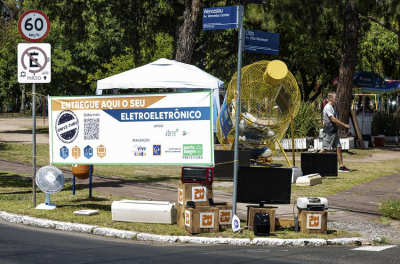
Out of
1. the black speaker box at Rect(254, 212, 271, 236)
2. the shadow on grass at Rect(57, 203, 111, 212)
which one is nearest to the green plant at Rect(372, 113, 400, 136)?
the shadow on grass at Rect(57, 203, 111, 212)

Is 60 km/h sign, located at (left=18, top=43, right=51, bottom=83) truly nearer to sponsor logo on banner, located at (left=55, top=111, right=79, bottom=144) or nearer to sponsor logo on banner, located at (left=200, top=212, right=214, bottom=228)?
sponsor logo on banner, located at (left=55, top=111, right=79, bottom=144)

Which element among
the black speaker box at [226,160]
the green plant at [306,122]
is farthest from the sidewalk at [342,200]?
the green plant at [306,122]

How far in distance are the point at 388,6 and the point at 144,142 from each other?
17.6m

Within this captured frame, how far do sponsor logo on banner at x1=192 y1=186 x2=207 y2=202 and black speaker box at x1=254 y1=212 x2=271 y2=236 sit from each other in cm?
86

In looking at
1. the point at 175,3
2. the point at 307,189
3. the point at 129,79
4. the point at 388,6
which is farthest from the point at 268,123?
the point at 175,3

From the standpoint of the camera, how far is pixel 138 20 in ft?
101

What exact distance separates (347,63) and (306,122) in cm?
273

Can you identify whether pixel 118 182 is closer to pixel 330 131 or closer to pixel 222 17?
pixel 330 131

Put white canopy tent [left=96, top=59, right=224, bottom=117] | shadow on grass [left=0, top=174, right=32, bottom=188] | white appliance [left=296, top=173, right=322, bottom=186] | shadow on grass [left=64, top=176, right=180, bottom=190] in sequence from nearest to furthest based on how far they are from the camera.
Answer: shadow on grass [left=0, top=174, right=32, bottom=188]
shadow on grass [left=64, top=176, right=180, bottom=190]
white appliance [left=296, top=173, right=322, bottom=186]
white canopy tent [left=96, top=59, right=224, bottom=117]

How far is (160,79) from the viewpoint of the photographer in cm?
1970

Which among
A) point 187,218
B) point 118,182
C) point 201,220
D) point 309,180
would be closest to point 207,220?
point 201,220

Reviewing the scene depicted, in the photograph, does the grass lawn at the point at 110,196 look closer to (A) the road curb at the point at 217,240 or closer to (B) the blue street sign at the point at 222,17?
(A) the road curb at the point at 217,240

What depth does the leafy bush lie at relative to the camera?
11.4 metres

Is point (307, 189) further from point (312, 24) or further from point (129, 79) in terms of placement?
point (312, 24)
